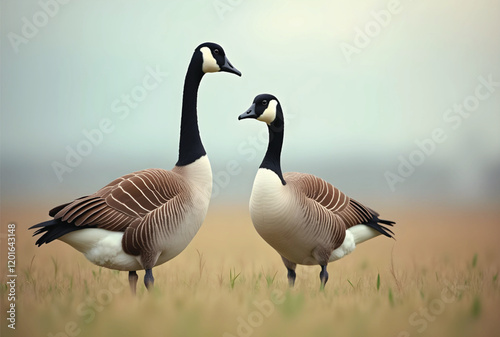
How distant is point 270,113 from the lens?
4.92 meters

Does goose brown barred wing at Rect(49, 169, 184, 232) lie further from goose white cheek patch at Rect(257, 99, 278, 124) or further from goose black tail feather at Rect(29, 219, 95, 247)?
Result: goose white cheek patch at Rect(257, 99, 278, 124)

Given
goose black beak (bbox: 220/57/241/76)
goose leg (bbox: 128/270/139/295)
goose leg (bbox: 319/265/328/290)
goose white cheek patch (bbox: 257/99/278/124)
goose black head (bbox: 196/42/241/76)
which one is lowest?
goose leg (bbox: 319/265/328/290)

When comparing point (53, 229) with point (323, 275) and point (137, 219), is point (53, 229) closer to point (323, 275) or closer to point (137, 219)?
point (137, 219)

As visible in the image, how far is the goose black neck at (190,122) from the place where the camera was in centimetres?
496

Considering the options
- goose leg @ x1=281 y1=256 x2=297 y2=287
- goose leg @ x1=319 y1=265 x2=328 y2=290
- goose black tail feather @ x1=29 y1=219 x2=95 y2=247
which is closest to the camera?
goose black tail feather @ x1=29 y1=219 x2=95 y2=247

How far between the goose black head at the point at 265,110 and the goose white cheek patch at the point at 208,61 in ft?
1.74

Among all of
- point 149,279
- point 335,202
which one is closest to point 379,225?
point 335,202

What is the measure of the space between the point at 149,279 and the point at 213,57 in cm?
201

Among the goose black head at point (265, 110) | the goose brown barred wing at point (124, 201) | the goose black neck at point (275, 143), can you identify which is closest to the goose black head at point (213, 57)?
the goose black head at point (265, 110)

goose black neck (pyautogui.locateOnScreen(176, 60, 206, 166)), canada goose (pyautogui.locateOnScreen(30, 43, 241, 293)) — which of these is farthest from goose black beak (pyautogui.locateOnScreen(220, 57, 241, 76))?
canada goose (pyautogui.locateOnScreen(30, 43, 241, 293))

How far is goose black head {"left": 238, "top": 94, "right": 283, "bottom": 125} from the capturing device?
484 centimetres

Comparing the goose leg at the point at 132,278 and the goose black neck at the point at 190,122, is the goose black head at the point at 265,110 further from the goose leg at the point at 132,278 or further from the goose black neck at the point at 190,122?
the goose leg at the point at 132,278

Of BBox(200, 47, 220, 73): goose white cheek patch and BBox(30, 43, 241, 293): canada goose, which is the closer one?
BBox(30, 43, 241, 293): canada goose

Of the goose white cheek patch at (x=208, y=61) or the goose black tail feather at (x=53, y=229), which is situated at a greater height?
the goose white cheek patch at (x=208, y=61)
